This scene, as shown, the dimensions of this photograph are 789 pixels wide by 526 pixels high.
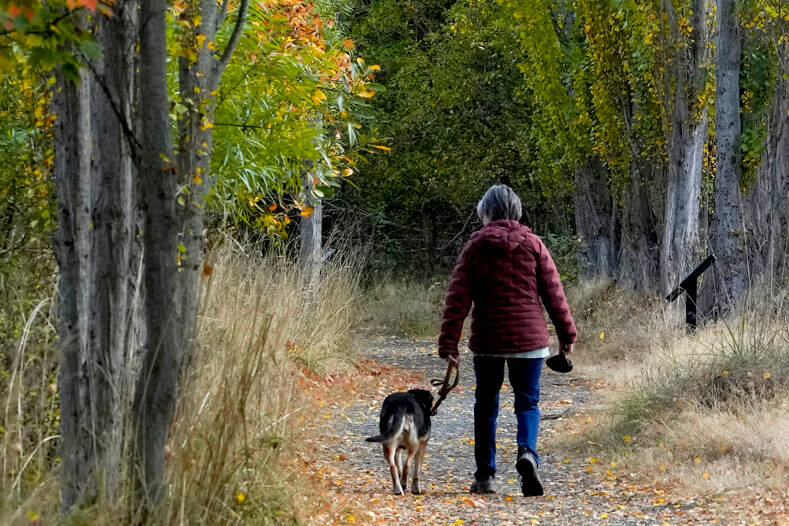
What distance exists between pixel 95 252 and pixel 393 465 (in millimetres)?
3322

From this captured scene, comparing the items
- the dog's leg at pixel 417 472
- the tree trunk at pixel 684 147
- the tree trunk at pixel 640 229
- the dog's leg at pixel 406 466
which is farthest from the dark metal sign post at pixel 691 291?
the dog's leg at pixel 406 466

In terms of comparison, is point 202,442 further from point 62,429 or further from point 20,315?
point 20,315

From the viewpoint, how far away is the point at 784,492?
640 centimetres

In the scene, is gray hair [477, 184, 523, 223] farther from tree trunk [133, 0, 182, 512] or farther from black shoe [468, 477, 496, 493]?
tree trunk [133, 0, 182, 512]

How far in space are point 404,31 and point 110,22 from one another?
2311 cm

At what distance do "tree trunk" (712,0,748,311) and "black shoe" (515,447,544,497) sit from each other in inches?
291

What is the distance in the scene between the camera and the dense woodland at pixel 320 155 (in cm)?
406

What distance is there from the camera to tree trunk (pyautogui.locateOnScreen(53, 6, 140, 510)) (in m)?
3.99

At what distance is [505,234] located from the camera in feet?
22.7

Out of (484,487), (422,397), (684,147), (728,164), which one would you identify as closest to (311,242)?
(684,147)

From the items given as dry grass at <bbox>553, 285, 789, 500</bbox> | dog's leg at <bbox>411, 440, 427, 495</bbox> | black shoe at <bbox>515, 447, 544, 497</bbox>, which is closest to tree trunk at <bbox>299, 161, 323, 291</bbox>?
dry grass at <bbox>553, 285, 789, 500</bbox>

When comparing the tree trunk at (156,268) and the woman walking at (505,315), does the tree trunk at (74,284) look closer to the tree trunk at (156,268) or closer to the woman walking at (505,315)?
the tree trunk at (156,268)

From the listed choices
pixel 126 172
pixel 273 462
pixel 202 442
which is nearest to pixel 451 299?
pixel 273 462

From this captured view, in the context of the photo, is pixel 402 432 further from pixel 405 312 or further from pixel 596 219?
pixel 596 219
